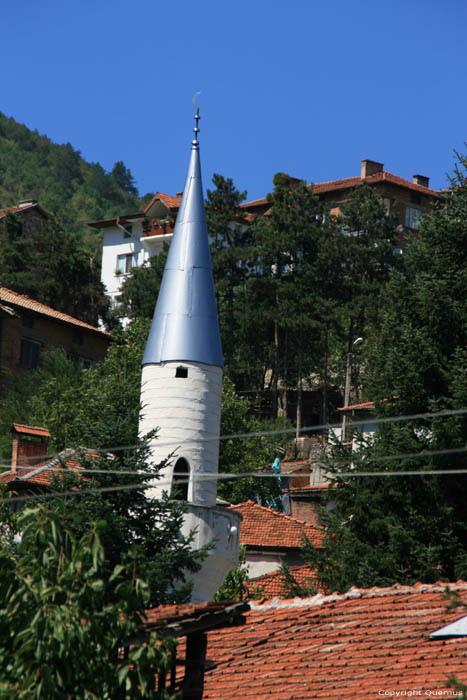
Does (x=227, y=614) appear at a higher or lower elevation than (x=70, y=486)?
lower

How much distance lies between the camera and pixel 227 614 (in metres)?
10.6

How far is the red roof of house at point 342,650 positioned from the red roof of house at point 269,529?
19.9 metres

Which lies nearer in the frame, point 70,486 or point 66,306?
point 70,486

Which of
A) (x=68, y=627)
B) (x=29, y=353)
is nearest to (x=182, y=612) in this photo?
(x=68, y=627)

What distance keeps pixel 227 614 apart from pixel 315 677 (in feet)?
7.76

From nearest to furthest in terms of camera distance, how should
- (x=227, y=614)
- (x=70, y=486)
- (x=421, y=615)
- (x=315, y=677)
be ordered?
1. (x=227, y=614)
2. (x=315, y=677)
3. (x=421, y=615)
4. (x=70, y=486)

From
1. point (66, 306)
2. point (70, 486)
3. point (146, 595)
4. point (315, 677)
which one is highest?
point (66, 306)

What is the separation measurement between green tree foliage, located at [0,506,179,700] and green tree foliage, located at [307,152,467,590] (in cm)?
1449

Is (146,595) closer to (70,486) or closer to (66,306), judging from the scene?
(70,486)

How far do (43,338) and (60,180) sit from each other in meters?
103

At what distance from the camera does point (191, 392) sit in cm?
2548

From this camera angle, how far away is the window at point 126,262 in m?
72.7

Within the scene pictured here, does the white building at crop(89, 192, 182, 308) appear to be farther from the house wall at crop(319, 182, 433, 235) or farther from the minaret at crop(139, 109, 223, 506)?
the minaret at crop(139, 109, 223, 506)

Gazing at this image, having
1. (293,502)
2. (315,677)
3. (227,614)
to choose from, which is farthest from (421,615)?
(293,502)
